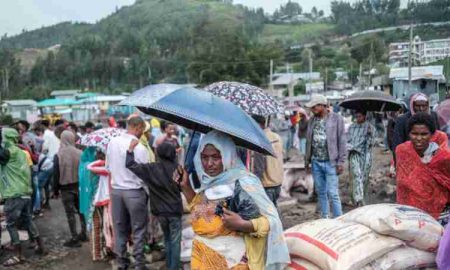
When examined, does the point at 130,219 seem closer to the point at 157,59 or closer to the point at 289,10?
the point at 157,59

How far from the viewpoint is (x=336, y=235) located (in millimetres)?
2998

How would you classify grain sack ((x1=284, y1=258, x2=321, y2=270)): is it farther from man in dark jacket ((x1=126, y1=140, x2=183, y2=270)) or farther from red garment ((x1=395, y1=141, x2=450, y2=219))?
man in dark jacket ((x1=126, y1=140, x2=183, y2=270))

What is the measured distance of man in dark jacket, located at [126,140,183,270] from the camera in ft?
16.9

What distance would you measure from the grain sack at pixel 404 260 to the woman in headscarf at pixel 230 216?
559 mm

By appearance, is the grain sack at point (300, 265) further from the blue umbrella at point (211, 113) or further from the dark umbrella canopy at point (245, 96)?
the dark umbrella canopy at point (245, 96)

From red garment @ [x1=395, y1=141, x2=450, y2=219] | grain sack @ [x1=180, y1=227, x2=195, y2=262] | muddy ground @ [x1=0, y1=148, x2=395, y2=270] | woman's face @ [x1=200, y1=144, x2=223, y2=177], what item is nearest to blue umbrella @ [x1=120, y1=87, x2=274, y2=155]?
woman's face @ [x1=200, y1=144, x2=223, y2=177]

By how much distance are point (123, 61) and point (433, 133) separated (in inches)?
3330

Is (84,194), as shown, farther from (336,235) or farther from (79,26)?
(79,26)

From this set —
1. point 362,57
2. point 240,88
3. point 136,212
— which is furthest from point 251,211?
point 362,57

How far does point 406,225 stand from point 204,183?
113 centimetres

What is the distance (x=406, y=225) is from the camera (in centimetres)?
290

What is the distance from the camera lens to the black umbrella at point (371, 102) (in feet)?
24.0

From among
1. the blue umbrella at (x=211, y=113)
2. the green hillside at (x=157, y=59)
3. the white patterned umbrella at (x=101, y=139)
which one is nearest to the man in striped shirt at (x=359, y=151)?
the white patterned umbrella at (x=101, y=139)

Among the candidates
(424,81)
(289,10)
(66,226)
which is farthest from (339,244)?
(289,10)
